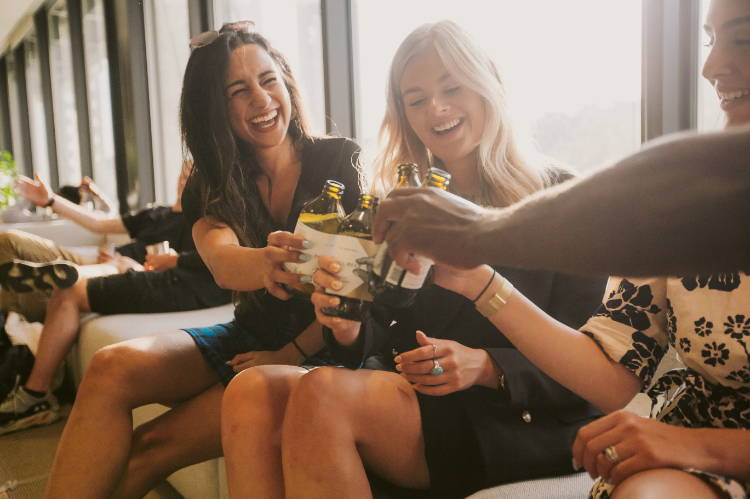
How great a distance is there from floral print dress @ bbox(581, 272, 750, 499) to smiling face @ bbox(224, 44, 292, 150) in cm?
88

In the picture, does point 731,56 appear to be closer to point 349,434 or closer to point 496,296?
point 496,296

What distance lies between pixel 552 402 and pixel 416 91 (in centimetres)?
68

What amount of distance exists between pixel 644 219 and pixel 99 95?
590cm

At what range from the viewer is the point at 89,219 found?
341 centimetres

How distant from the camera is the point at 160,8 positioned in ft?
15.0

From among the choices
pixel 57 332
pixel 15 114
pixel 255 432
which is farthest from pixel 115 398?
pixel 15 114

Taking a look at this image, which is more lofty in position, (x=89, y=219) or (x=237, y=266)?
(x=237, y=266)

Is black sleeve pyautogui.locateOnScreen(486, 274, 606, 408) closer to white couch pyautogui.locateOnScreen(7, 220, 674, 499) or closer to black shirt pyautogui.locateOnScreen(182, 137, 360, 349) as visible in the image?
white couch pyautogui.locateOnScreen(7, 220, 674, 499)

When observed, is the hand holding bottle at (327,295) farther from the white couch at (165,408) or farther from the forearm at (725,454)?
the forearm at (725,454)

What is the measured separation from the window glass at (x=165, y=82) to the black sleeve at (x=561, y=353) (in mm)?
3726

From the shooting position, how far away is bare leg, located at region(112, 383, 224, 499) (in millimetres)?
1413

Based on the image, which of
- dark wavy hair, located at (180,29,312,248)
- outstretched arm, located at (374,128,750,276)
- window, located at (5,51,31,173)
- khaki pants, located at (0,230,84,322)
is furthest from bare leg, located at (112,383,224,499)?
window, located at (5,51,31,173)

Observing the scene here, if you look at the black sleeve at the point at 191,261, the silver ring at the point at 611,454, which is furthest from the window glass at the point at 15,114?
the silver ring at the point at 611,454

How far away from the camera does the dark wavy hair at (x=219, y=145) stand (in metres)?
1.50
